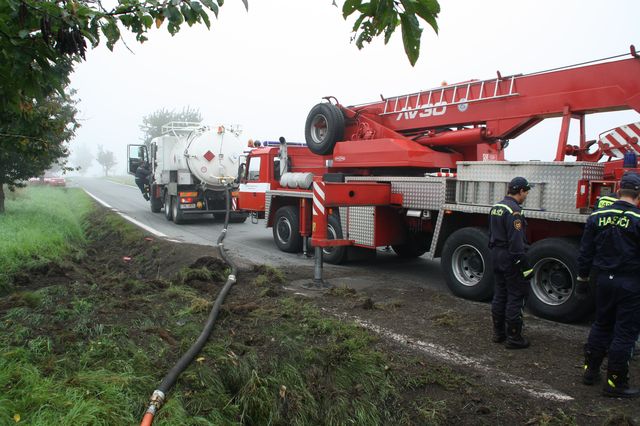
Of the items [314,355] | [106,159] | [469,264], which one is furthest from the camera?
[106,159]

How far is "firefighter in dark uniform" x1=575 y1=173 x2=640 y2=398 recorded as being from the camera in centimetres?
379

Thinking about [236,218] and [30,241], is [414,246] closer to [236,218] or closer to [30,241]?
[30,241]

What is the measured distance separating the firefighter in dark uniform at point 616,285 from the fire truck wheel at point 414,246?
16.5 ft

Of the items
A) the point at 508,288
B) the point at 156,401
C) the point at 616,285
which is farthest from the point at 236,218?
the point at 616,285

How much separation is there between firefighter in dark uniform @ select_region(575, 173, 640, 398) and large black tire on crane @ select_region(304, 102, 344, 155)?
606cm

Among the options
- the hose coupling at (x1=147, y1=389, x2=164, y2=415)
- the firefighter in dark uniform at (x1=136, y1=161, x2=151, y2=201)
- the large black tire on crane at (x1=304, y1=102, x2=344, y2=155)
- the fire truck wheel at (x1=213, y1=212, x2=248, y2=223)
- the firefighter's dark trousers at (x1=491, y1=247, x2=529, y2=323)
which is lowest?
the hose coupling at (x1=147, y1=389, x2=164, y2=415)

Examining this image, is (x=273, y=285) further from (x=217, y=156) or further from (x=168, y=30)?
(x=217, y=156)


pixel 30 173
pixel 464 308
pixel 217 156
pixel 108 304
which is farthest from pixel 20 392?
pixel 217 156

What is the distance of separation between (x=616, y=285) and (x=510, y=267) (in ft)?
3.52

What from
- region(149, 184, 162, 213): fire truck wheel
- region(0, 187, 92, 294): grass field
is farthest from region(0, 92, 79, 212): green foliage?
region(149, 184, 162, 213): fire truck wheel

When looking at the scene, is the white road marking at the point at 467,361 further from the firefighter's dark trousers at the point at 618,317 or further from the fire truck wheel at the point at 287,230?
the fire truck wheel at the point at 287,230

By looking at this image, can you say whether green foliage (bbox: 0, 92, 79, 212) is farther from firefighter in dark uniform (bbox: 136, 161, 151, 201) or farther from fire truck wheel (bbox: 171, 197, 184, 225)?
firefighter in dark uniform (bbox: 136, 161, 151, 201)

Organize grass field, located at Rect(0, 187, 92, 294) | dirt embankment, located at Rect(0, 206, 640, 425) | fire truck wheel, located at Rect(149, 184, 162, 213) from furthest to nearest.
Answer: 1. fire truck wheel, located at Rect(149, 184, 162, 213)
2. grass field, located at Rect(0, 187, 92, 294)
3. dirt embankment, located at Rect(0, 206, 640, 425)

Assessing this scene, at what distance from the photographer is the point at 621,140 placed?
6109 mm
